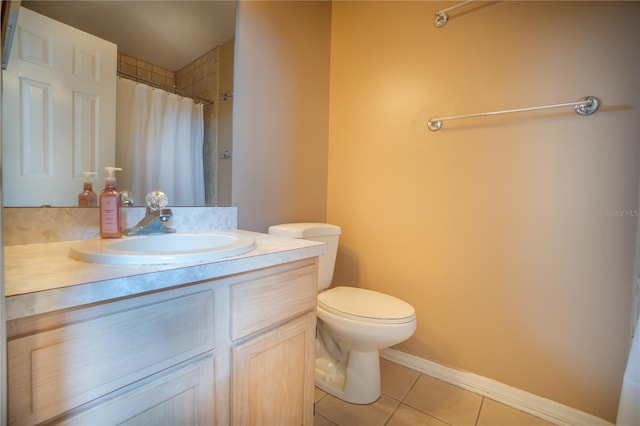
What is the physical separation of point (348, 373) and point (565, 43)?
5.96ft

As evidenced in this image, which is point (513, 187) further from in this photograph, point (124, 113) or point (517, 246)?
point (124, 113)

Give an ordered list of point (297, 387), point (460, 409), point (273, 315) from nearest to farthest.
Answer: point (273, 315) < point (297, 387) < point (460, 409)

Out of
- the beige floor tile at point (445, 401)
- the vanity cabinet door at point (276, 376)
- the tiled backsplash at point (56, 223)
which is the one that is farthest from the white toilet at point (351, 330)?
the tiled backsplash at point (56, 223)

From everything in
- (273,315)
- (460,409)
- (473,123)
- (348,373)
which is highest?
(473,123)

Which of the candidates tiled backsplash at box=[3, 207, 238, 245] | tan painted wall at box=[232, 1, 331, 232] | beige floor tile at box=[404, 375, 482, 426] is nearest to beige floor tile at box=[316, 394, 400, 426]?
beige floor tile at box=[404, 375, 482, 426]

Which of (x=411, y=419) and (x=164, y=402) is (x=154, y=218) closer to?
(x=164, y=402)

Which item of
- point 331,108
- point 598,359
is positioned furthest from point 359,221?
point 598,359

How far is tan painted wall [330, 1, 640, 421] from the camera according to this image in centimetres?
118

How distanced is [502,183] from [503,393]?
1048 mm

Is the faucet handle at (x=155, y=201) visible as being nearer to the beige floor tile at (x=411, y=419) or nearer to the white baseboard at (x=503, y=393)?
the beige floor tile at (x=411, y=419)

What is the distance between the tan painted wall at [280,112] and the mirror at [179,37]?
57 mm

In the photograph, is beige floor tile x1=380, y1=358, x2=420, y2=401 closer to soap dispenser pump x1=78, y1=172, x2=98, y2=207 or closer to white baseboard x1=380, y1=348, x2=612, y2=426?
white baseboard x1=380, y1=348, x2=612, y2=426

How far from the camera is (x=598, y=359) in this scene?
1.21 m

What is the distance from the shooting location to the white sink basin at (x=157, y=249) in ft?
2.07
